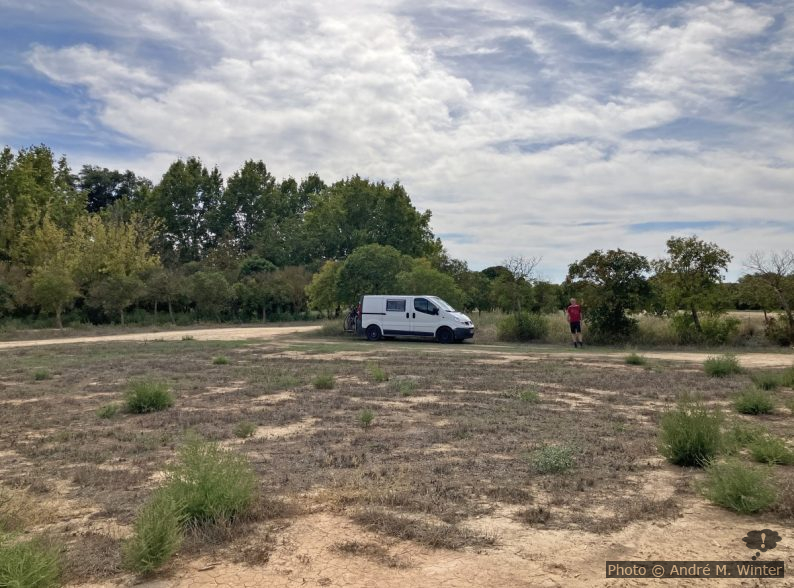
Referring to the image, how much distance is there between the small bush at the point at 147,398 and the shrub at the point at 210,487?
5229 millimetres

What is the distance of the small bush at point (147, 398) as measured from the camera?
10062mm

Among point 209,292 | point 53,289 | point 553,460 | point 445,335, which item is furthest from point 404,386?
point 209,292

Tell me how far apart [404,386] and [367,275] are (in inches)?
695

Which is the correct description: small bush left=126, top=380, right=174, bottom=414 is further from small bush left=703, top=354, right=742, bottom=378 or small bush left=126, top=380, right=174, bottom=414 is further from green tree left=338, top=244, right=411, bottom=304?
green tree left=338, top=244, right=411, bottom=304

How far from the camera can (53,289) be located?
3325 centimetres

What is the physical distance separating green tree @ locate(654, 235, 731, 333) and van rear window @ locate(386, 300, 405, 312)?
9.89 metres

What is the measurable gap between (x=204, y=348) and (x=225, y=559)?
18786 millimetres

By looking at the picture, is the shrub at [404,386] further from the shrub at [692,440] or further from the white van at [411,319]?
the white van at [411,319]

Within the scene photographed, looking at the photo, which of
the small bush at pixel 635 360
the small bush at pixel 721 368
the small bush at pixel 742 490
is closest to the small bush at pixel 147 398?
the small bush at pixel 742 490

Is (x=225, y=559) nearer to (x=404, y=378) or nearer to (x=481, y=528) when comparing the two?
(x=481, y=528)

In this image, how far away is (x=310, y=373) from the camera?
1487 centimetres

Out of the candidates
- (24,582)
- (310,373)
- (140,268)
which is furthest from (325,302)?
(24,582)

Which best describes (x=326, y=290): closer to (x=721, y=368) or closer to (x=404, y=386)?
(x=404, y=386)

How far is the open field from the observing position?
4.21 metres
